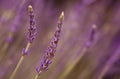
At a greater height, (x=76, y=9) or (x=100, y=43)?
(x=76, y=9)

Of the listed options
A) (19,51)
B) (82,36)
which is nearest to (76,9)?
(82,36)

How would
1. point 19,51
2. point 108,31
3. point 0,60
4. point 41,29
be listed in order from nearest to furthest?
point 0,60 < point 19,51 < point 41,29 < point 108,31

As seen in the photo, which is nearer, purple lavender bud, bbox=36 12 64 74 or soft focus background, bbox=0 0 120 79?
purple lavender bud, bbox=36 12 64 74

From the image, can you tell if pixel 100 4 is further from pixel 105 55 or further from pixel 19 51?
pixel 19 51

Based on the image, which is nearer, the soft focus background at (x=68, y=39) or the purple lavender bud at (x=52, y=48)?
the purple lavender bud at (x=52, y=48)

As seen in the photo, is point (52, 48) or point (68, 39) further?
point (68, 39)

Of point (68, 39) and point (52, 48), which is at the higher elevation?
point (68, 39)

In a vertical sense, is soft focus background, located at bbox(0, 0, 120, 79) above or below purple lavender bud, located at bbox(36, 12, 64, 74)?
above

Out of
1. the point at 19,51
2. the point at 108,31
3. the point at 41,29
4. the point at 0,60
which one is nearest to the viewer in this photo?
the point at 0,60
